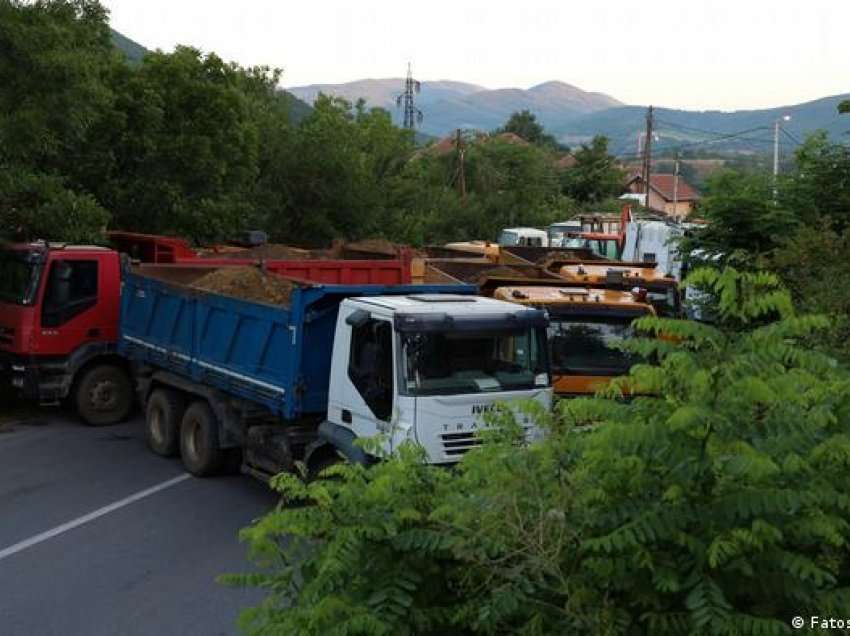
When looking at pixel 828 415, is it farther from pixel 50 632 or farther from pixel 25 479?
pixel 25 479

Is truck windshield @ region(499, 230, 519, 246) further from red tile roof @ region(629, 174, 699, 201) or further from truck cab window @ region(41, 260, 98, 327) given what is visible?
red tile roof @ region(629, 174, 699, 201)

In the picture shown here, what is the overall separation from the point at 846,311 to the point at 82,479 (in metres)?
8.25

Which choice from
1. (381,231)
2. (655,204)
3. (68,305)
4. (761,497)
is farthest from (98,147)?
(655,204)

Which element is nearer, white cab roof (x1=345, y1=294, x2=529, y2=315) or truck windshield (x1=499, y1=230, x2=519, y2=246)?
white cab roof (x1=345, y1=294, x2=529, y2=315)

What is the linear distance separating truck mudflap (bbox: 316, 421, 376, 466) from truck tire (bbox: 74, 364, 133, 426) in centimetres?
599

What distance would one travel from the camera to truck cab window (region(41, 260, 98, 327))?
13.6 metres

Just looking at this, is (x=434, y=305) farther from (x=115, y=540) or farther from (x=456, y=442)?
(x=115, y=540)

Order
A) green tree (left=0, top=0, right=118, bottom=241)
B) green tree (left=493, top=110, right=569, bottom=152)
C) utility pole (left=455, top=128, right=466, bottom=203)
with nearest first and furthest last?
green tree (left=0, top=0, right=118, bottom=241), utility pole (left=455, top=128, right=466, bottom=203), green tree (left=493, top=110, right=569, bottom=152)

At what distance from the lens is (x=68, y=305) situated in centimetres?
1368

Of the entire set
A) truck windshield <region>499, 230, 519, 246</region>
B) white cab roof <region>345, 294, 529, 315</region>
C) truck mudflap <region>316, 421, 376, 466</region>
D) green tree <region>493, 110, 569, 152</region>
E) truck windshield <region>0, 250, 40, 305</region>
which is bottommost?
truck mudflap <region>316, 421, 376, 466</region>

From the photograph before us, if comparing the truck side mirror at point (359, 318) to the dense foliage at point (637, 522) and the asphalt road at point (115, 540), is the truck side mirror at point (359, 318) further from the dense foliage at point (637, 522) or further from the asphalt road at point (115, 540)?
the dense foliage at point (637, 522)

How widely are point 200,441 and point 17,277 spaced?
15.4 ft

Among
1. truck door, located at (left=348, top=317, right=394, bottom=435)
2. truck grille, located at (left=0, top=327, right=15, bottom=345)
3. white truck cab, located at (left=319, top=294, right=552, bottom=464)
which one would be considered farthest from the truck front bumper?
truck door, located at (left=348, top=317, right=394, bottom=435)

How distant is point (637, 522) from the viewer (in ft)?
10.1
